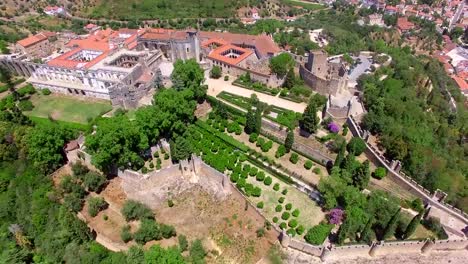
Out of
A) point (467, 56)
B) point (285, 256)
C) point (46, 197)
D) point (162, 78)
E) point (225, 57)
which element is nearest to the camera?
point (285, 256)

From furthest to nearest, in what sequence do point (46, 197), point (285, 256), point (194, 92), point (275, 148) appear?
point (194, 92)
point (275, 148)
point (46, 197)
point (285, 256)

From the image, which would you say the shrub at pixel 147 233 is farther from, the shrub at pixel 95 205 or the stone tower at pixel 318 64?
the stone tower at pixel 318 64

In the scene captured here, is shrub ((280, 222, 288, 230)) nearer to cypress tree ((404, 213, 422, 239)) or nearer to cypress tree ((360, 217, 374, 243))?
cypress tree ((360, 217, 374, 243))

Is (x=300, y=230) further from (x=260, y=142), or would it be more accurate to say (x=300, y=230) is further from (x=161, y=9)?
(x=161, y=9)

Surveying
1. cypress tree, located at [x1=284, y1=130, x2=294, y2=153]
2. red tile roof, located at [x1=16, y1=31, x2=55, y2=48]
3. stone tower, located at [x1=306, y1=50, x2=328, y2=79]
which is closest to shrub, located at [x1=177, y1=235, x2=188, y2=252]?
cypress tree, located at [x1=284, y1=130, x2=294, y2=153]

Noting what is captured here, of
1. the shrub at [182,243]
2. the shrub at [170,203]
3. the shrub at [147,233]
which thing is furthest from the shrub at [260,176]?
the shrub at [147,233]

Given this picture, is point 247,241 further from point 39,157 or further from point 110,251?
point 39,157

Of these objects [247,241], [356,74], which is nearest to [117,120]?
[247,241]
